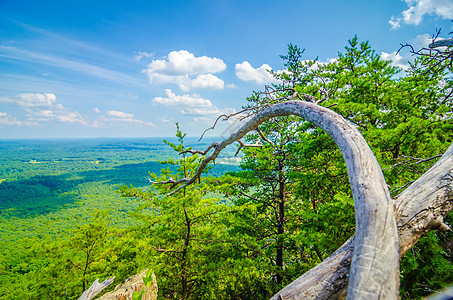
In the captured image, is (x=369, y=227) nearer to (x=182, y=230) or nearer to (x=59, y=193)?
(x=182, y=230)

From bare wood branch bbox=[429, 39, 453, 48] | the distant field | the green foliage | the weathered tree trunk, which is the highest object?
bare wood branch bbox=[429, 39, 453, 48]

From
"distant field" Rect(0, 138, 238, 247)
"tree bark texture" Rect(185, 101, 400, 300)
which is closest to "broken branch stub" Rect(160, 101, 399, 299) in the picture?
"tree bark texture" Rect(185, 101, 400, 300)

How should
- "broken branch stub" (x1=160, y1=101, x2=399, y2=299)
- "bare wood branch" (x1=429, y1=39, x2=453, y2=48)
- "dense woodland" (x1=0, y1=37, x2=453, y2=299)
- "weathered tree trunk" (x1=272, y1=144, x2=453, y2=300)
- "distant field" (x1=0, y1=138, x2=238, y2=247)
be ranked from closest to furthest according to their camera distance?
"broken branch stub" (x1=160, y1=101, x2=399, y2=299) < "weathered tree trunk" (x1=272, y1=144, x2=453, y2=300) < "bare wood branch" (x1=429, y1=39, x2=453, y2=48) < "dense woodland" (x1=0, y1=37, x2=453, y2=299) < "distant field" (x1=0, y1=138, x2=238, y2=247)

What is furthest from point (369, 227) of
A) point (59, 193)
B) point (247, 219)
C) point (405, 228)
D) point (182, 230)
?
point (59, 193)

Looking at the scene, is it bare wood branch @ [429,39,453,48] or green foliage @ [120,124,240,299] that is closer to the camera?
bare wood branch @ [429,39,453,48]

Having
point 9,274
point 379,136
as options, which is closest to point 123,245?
point 9,274

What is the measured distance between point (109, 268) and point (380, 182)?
867cm

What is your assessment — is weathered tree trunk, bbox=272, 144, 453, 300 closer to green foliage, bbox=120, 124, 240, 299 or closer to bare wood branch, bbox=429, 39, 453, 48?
bare wood branch, bbox=429, 39, 453, 48

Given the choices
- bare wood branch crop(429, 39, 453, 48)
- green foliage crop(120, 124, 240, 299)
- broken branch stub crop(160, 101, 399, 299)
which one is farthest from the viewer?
green foliage crop(120, 124, 240, 299)

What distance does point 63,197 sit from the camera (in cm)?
9938

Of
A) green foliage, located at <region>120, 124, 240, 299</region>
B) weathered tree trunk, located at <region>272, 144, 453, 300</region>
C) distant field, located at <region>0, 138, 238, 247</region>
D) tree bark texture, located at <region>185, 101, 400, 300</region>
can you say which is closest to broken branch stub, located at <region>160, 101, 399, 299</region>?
tree bark texture, located at <region>185, 101, 400, 300</region>

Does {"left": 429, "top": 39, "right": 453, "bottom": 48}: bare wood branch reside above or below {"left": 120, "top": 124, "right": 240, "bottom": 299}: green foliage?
above

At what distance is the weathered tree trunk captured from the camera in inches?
51.1

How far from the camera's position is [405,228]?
131cm
